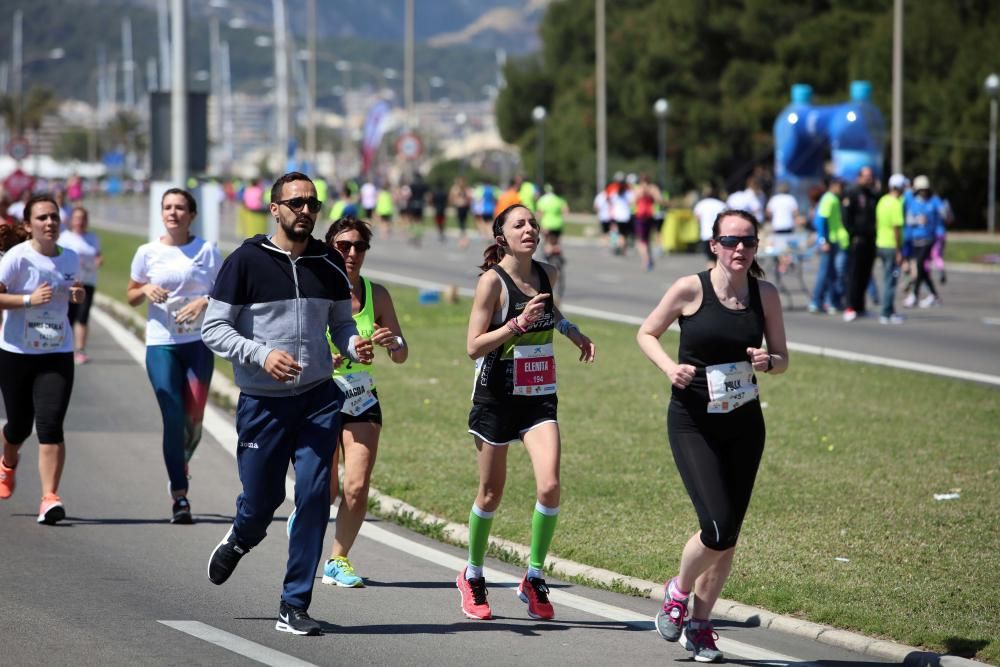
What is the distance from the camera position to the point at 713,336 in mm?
A: 6648

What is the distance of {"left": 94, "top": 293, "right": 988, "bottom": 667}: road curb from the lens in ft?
21.8

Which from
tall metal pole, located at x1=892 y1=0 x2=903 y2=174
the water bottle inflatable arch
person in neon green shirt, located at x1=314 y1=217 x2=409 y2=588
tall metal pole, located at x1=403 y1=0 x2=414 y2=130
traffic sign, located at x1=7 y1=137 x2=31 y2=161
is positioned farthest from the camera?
tall metal pole, located at x1=403 y1=0 x2=414 y2=130

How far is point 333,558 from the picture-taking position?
8.13 meters

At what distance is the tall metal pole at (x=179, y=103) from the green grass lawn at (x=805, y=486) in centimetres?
335

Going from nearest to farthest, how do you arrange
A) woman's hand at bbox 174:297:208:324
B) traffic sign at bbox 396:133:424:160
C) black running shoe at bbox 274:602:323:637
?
1. black running shoe at bbox 274:602:323:637
2. woman's hand at bbox 174:297:208:324
3. traffic sign at bbox 396:133:424:160

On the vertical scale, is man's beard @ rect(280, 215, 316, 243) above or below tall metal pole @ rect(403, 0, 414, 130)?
below

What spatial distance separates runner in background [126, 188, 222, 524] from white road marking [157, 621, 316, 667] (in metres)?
2.62

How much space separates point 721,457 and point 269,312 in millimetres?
1985

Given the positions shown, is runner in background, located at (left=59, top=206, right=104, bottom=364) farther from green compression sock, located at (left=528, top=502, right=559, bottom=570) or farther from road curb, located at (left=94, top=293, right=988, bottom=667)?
green compression sock, located at (left=528, top=502, right=559, bottom=570)

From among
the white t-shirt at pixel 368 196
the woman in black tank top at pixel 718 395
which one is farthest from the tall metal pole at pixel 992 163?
the woman in black tank top at pixel 718 395

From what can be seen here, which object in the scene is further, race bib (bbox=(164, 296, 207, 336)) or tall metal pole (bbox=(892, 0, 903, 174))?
tall metal pole (bbox=(892, 0, 903, 174))

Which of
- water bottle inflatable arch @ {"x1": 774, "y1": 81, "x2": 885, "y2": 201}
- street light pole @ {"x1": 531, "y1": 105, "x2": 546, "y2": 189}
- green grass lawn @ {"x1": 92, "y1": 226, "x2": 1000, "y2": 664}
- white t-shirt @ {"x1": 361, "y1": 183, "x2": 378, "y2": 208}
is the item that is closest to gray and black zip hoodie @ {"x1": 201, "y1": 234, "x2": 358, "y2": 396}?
green grass lawn @ {"x1": 92, "y1": 226, "x2": 1000, "y2": 664}

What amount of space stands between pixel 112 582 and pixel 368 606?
4.41 feet

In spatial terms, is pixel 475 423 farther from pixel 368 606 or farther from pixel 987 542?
pixel 987 542
